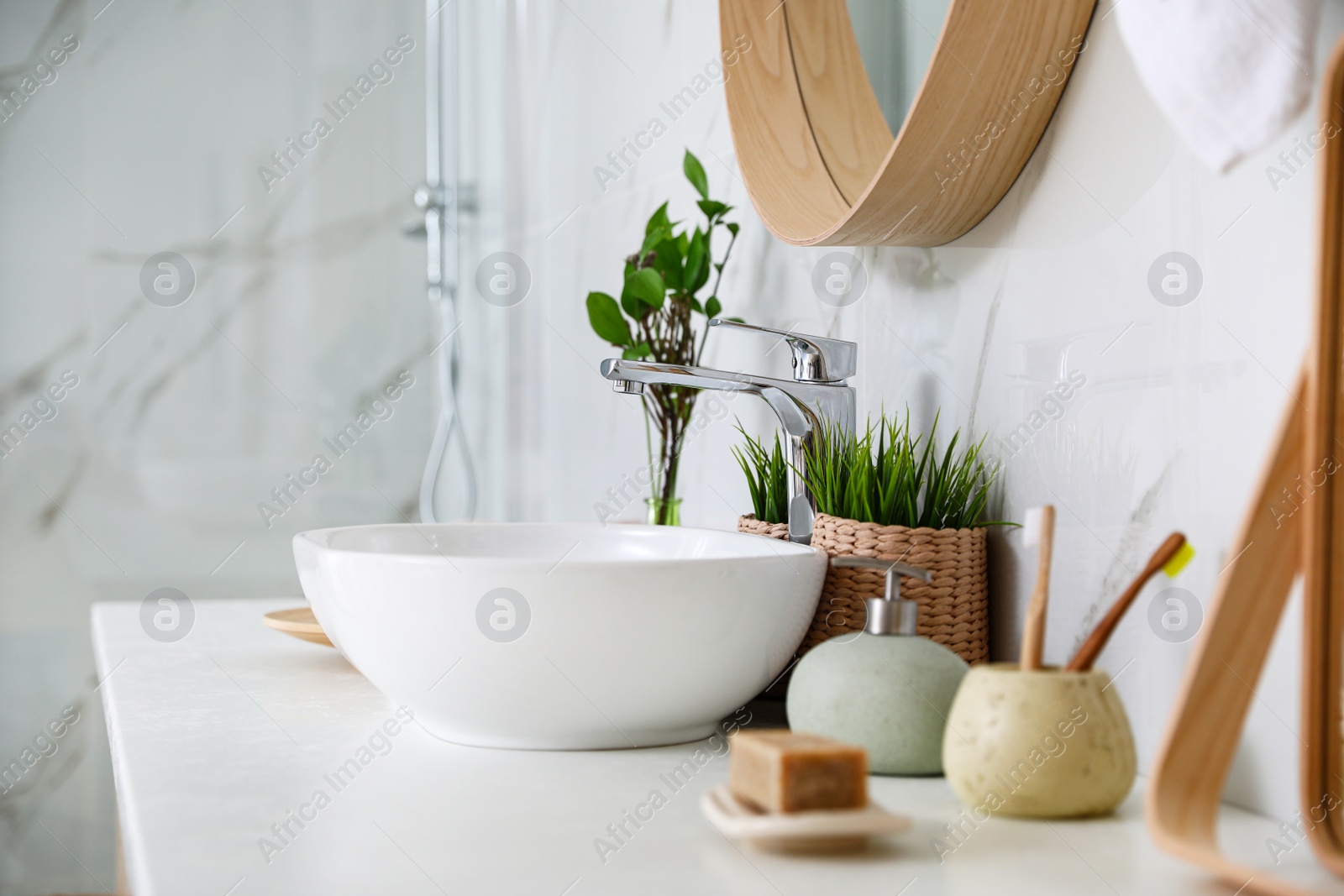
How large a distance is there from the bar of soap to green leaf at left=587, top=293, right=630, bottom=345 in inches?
28.1

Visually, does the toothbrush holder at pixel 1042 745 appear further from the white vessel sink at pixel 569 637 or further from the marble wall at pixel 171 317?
the marble wall at pixel 171 317

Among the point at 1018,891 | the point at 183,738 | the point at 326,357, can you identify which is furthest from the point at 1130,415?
the point at 326,357

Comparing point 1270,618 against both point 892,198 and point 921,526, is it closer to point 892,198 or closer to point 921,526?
point 921,526

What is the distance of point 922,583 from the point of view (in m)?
0.68

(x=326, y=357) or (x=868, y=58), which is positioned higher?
(x=868, y=58)

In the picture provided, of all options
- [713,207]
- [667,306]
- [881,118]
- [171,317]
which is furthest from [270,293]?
[881,118]

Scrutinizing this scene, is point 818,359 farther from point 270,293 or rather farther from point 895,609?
point 270,293

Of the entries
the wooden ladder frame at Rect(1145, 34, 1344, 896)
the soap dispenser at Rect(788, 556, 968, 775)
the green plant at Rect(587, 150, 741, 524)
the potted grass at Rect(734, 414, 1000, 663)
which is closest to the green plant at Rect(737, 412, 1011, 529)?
the potted grass at Rect(734, 414, 1000, 663)

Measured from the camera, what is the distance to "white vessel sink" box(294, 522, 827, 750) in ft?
1.93

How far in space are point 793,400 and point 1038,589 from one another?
0.34m

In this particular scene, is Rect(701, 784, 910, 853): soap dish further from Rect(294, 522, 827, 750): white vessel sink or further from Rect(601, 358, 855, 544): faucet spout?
Rect(601, 358, 855, 544): faucet spout

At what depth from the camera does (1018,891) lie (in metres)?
0.43

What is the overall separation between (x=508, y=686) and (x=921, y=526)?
0.87 ft

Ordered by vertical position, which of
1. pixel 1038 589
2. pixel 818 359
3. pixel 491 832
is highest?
pixel 818 359
